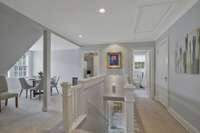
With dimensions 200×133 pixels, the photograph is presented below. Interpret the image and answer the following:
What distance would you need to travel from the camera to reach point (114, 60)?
680 cm

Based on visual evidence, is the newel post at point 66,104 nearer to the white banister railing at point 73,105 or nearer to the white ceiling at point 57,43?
the white banister railing at point 73,105

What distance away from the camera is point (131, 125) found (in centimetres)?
226

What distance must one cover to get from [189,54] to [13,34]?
4348 mm

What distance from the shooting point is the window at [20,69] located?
7605 mm

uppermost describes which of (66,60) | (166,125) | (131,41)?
(131,41)

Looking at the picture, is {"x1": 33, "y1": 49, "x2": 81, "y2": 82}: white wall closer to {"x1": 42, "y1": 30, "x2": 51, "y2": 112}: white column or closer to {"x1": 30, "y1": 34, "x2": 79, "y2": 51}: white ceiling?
{"x1": 30, "y1": 34, "x2": 79, "y2": 51}: white ceiling

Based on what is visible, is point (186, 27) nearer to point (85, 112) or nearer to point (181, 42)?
point (181, 42)

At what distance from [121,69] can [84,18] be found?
150 inches

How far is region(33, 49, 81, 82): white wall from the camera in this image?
8758 mm

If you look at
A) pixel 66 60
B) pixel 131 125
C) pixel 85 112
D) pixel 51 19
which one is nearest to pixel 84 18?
pixel 51 19

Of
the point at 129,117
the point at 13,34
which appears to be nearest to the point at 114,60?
the point at 13,34

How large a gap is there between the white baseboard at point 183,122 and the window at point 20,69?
7880 mm

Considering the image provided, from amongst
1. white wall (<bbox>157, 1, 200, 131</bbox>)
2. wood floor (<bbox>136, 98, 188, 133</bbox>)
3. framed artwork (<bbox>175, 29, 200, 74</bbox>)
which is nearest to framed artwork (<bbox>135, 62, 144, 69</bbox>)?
white wall (<bbox>157, 1, 200, 131</bbox>)

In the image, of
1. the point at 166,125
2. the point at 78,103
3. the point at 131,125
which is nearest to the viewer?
the point at 131,125
